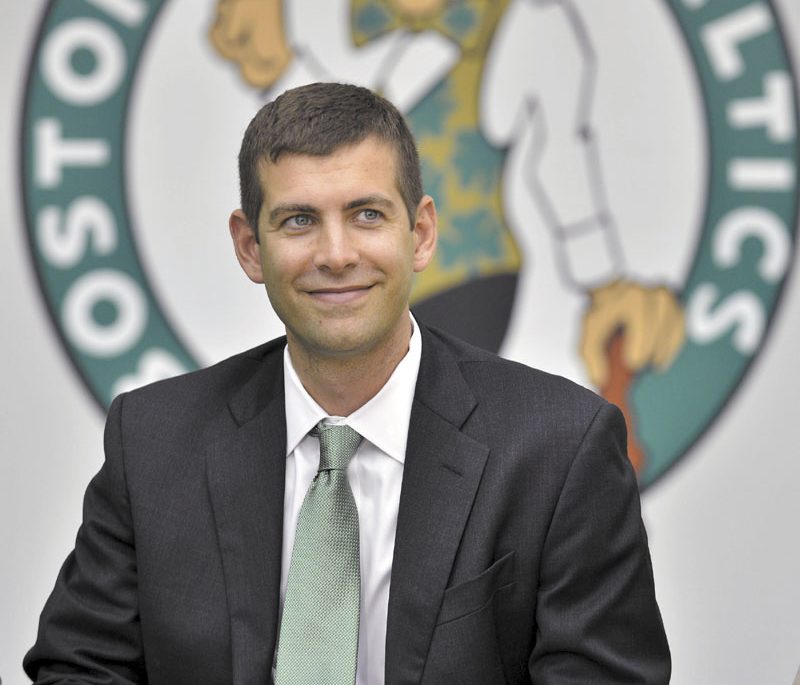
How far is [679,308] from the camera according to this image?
295cm

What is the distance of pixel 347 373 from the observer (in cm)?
203

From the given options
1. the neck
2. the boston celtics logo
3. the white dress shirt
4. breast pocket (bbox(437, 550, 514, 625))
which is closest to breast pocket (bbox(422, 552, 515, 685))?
breast pocket (bbox(437, 550, 514, 625))

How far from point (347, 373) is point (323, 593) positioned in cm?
35


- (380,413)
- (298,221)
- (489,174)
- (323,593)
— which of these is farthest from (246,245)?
(489,174)

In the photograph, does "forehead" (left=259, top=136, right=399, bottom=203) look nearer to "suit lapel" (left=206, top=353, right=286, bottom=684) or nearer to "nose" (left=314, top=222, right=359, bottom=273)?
"nose" (left=314, top=222, right=359, bottom=273)

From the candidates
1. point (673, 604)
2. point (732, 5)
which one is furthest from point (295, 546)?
point (732, 5)

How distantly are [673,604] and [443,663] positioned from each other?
129 centimetres

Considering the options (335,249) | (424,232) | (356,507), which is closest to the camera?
(335,249)

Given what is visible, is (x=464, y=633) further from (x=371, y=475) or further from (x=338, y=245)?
(x=338, y=245)

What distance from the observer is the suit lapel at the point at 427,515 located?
189cm

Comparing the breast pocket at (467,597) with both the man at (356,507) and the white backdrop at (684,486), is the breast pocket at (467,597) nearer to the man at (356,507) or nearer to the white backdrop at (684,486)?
the man at (356,507)

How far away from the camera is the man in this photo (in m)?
1.89

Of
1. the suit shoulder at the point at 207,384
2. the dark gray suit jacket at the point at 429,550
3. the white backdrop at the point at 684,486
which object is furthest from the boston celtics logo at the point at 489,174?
the dark gray suit jacket at the point at 429,550

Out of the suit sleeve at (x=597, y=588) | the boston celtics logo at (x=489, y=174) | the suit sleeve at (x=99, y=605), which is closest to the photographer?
the suit sleeve at (x=597, y=588)
